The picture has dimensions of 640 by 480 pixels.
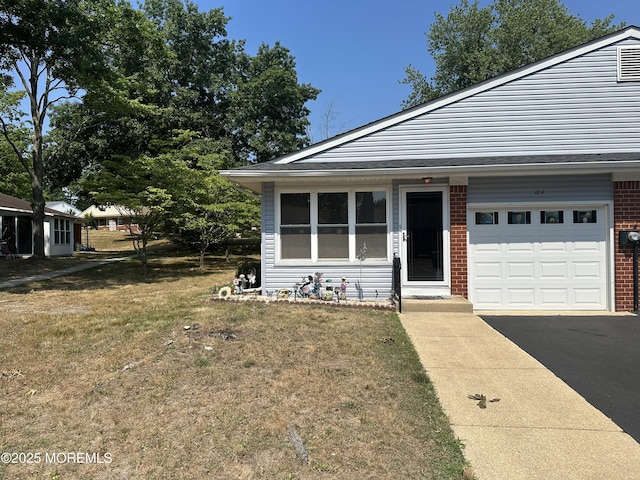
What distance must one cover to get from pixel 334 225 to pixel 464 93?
3893mm

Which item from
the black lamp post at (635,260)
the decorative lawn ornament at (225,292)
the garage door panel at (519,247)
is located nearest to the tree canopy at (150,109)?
the decorative lawn ornament at (225,292)

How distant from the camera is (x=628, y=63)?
7.84m

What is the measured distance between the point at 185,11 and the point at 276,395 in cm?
2785

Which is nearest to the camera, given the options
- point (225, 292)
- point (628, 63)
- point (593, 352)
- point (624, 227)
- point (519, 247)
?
point (593, 352)

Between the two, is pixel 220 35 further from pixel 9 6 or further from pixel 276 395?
pixel 276 395

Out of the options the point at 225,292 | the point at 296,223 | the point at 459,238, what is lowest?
the point at 225,292

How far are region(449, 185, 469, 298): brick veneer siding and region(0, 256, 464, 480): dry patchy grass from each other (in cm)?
213

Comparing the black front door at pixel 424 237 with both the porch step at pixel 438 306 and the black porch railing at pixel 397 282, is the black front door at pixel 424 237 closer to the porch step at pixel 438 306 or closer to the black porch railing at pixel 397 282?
the black porch railing at pixel 397 282

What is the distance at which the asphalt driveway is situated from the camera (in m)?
3.45

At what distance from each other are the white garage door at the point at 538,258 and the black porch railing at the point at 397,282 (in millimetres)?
1471

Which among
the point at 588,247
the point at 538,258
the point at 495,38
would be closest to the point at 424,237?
the point at 538,258

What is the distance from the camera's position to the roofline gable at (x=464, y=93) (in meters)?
7.91

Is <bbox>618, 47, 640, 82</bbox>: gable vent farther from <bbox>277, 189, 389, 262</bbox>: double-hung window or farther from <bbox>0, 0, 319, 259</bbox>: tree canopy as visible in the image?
<bbox>0, 0, 319, 259</bbox>: tree canopy

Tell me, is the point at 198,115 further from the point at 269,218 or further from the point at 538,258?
the point at 538,258
